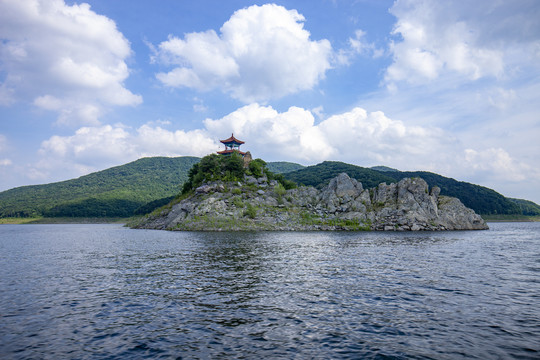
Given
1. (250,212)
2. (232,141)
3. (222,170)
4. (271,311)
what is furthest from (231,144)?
(271,311)

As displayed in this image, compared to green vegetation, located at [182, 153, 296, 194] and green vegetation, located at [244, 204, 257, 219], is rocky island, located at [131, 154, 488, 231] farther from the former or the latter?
green vegetation, located at [182, 153, 296, 194]

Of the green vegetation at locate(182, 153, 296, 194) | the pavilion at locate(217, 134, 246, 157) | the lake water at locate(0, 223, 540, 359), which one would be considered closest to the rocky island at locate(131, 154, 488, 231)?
the green vegetation at locate(182, 153, 296, 194)

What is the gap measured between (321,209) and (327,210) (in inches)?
102

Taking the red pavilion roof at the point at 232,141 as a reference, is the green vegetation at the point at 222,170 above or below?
below

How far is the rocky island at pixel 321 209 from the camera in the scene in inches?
4587

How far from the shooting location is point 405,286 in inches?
1090

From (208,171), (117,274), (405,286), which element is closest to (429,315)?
(405,286)

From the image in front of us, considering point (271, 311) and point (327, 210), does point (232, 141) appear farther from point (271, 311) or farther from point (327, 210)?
point (271, 311)

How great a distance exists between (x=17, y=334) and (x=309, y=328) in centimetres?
1659

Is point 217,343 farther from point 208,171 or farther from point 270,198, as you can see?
point 208,171

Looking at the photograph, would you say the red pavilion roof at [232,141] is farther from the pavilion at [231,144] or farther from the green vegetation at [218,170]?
the green vegetation at [218,170]

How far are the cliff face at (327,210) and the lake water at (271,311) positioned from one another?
78.6 m

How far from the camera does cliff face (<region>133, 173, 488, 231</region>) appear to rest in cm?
11650

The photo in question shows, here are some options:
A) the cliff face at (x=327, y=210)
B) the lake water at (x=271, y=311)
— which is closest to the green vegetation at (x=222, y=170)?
the cliff face at (x=327, y=210)
